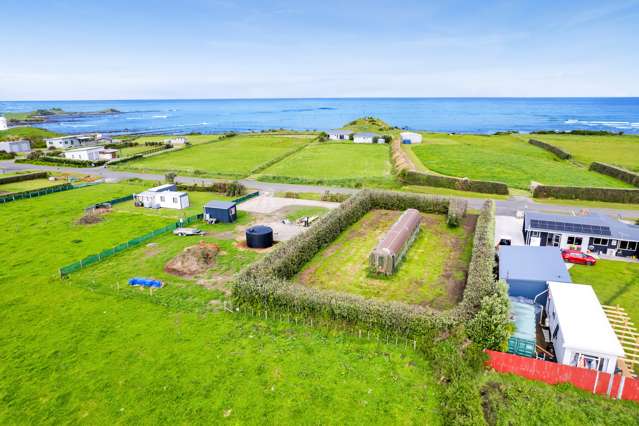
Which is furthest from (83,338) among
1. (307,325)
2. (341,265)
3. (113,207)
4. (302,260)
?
(113,207)

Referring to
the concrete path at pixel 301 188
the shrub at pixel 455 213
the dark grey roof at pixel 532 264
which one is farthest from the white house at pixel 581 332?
the concrete path at pixel 301 188

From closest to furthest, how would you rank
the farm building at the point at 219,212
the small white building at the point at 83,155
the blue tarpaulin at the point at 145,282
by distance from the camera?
1. the blue tarpaulin at the point at 145,282
2. the farm building at the point at 219,212
3. the small white building at the point at 83,155

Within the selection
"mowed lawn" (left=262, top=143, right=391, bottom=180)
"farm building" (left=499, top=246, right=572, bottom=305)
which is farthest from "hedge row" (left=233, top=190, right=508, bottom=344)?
"mowed lawn" (left=262, top=143, right=391, bottom=180)

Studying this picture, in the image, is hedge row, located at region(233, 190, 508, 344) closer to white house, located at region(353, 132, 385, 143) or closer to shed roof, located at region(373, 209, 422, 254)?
shed roof, located at region(373, 209, 422, 254)

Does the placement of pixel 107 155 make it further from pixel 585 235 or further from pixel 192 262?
pixel 585 235

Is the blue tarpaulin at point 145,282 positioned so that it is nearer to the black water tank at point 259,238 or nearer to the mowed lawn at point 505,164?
the black water tank at point 259,238

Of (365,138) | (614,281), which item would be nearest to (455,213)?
(614,281)
